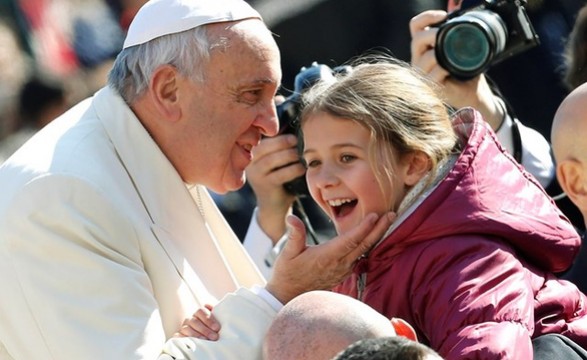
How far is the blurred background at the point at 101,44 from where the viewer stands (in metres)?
5.31

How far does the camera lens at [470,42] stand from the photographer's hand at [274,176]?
0.49 meters

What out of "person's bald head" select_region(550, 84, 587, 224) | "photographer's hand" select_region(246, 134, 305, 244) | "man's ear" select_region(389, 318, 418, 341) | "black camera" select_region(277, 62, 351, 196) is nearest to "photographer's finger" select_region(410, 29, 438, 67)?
"black camera" select_region(277, 62, 351, 196)

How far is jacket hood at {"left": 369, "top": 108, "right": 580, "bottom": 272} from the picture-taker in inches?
121

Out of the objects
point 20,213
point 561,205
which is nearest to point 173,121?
point 20,213

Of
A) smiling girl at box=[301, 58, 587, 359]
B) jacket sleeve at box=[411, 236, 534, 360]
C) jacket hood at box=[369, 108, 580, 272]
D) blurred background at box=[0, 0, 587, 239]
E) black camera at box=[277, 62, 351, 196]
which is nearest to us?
jacket sleeve at box=[411, 236, 534, 360]

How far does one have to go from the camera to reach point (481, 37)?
389 centimetres

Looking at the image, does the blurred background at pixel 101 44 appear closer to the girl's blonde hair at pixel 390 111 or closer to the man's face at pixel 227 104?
the man's face at pixel 227 104

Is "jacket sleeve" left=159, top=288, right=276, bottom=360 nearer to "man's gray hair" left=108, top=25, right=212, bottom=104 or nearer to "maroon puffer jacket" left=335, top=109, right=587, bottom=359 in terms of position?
"maroon puffer jacket" left=335, top=109, right=587, bottom=359

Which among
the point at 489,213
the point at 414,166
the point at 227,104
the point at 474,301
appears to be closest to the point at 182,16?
the point at 227,104

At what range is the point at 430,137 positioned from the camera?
3.25m

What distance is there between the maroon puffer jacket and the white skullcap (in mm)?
703

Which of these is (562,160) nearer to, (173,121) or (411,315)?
(411,315)

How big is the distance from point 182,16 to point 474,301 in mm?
1141

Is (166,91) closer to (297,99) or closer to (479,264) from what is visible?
(297,99)
